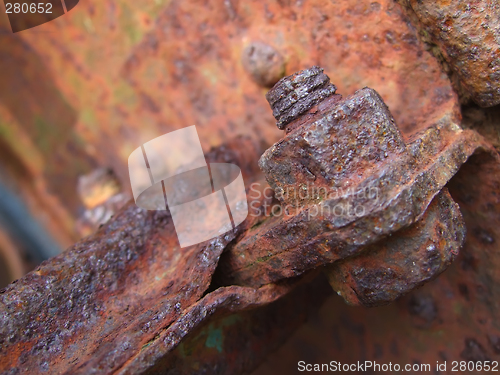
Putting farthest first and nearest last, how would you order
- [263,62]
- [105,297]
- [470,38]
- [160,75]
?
1. [160,75]
2. [263,62]
3. [105,297]
4. [470,38]

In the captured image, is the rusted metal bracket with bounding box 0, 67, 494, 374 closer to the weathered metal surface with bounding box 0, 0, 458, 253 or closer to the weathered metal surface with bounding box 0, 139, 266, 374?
the weathered metal surface with bounding box 0, 139, 266, 374

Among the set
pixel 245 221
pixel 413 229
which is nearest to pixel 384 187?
pixel 413 229

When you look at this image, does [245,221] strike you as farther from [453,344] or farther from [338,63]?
[453,344]

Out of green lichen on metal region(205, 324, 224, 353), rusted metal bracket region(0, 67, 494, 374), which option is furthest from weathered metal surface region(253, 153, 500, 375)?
green lichen on metal region(205, 324, 224, 353)

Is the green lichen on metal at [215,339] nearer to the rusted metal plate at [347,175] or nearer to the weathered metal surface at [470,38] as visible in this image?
the rusted metal plate at [347,175]

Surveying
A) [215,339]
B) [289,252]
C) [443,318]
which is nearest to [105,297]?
[215,339]

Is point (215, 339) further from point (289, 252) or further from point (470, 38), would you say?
point (470, 38)

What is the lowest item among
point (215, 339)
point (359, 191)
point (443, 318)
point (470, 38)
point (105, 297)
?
point (443, 318)
